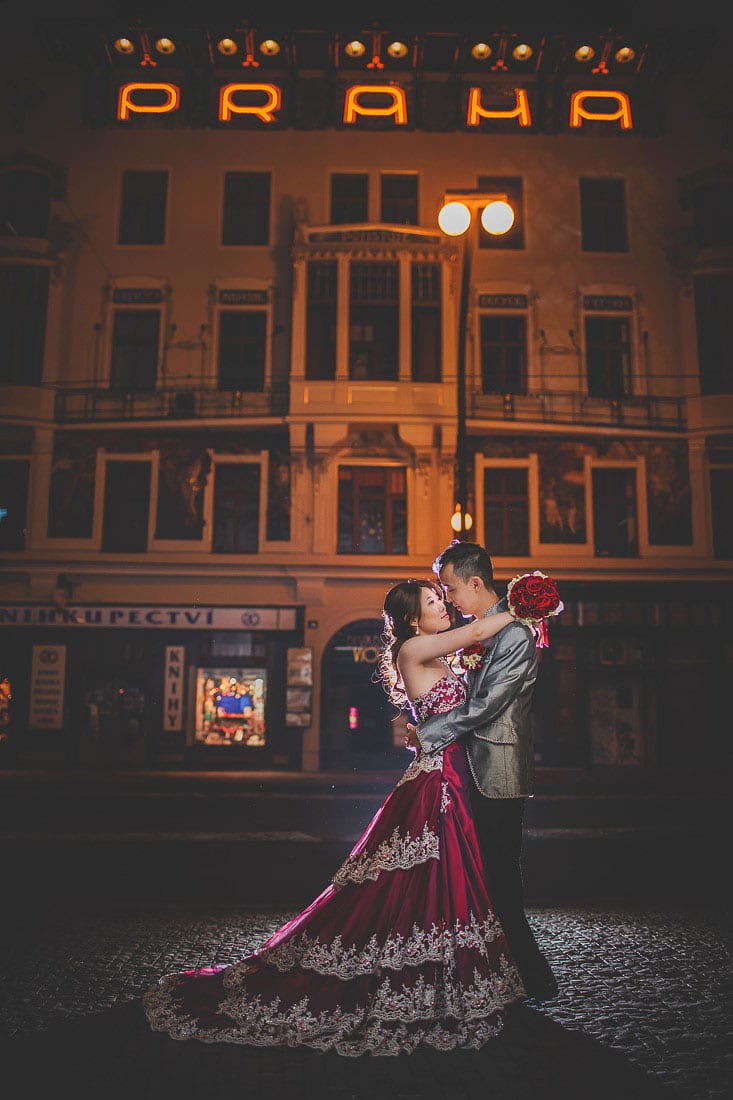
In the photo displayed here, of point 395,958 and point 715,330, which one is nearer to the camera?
point 395,958

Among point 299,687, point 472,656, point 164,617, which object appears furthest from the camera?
point 164,617

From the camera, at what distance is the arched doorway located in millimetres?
18094

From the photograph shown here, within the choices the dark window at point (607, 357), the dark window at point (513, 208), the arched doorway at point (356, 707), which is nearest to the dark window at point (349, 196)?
the dark window at point (513, 208)

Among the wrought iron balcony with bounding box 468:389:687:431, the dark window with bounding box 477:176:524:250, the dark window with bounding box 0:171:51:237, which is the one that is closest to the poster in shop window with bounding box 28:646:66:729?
the dark window with bounding box 0:171:51:237

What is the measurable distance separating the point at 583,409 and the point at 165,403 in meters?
10.3

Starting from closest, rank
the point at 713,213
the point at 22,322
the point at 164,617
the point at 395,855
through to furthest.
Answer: the point at 395,855 → the point at 164,617 → the point at 22,322 → the point at 713,213

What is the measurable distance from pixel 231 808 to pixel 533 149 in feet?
58.3

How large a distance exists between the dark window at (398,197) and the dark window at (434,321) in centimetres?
202

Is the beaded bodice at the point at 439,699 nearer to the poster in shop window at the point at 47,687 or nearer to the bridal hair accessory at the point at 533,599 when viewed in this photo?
the bridal hair accessory at the point at 533,599

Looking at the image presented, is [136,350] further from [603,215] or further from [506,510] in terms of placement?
[603,215]

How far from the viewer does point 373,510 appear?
18656mm

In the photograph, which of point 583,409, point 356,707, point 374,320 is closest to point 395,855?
point 356,707

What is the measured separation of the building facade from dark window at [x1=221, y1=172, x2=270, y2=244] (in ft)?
0.25

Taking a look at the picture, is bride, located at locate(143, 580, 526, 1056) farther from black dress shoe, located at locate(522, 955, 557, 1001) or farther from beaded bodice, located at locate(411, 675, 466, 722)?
black dress shoe, located at locate(522, 955, 557, 1001)
